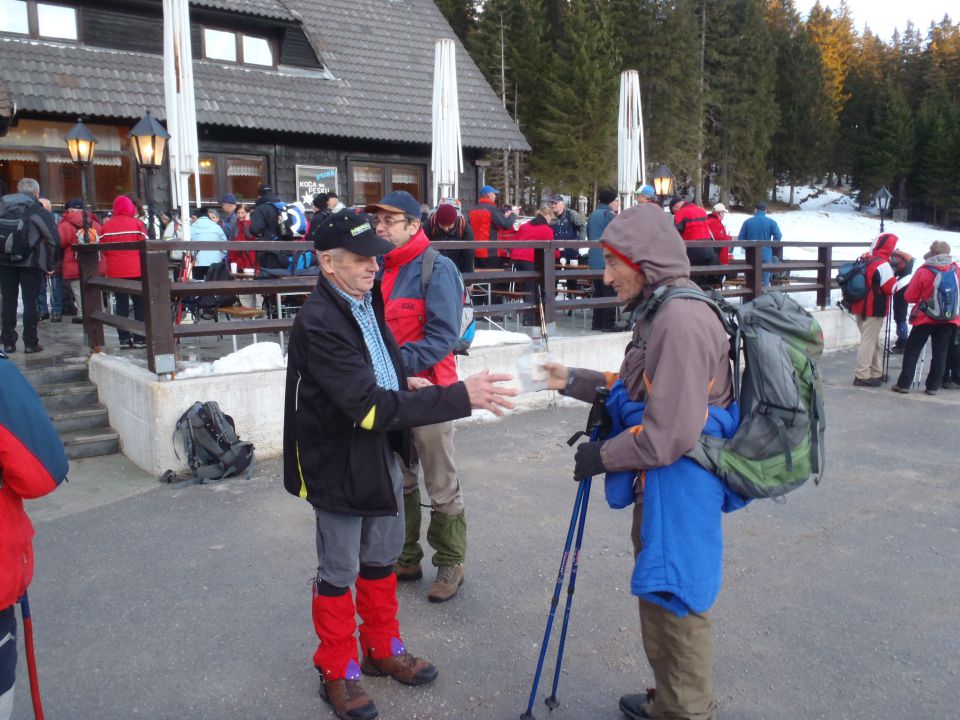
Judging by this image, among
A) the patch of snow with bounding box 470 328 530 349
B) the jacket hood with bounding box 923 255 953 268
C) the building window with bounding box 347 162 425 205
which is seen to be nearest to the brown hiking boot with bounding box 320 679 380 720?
the patch of snow with bounding box 470 328 530 349

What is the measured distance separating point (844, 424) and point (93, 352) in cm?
725

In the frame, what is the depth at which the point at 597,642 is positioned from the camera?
3.77m

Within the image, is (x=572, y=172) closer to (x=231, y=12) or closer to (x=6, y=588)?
(x=231, y=12)

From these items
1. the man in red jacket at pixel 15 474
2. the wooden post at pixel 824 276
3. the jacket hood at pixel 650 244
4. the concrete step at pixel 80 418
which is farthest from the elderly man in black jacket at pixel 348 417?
the wooden post at pixel 824 276

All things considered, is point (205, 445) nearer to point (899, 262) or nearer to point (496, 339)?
point (496, 339)

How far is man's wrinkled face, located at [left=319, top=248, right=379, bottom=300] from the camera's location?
9.70ft

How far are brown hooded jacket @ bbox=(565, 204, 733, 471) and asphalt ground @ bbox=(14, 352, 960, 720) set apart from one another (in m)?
1.31

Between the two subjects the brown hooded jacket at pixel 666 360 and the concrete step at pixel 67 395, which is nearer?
the brown hooded jacket at pixel 666 360

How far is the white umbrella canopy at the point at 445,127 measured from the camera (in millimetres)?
11375

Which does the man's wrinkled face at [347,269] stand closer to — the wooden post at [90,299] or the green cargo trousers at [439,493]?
the green cargo trousers at [439,493]

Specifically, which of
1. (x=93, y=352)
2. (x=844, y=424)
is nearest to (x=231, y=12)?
(x=93, y=352)

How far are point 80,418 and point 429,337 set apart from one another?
431 cm

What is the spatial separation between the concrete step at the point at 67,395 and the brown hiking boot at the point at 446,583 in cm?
442

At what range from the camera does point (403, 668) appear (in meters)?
3.38
